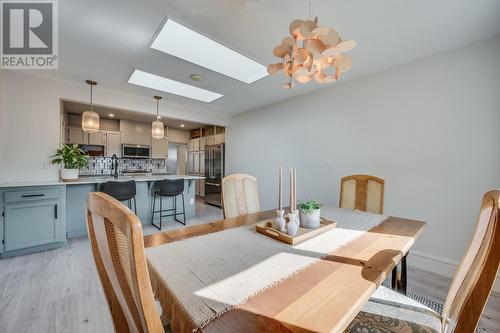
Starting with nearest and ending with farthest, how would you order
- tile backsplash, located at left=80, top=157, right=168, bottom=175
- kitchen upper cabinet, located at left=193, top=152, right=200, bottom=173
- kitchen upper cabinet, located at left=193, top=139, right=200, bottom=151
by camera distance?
1. tile backsplash, located at left=80, top=157, right=168, bottom=175
2. kitchen upper cabinet, located at left=193, top=152, right=200, bottom=173
3. kitchen upper cabinet, located at left=193, top=139, right=200, bottom=151

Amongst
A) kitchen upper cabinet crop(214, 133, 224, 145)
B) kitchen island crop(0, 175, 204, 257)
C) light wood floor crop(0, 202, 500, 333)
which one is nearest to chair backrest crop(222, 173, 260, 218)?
light wood floor crop(0, 202, 500, 333)

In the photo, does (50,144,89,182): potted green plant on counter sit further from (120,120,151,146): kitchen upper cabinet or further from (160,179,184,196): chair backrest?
(120,120,151,146): kitchen upper cabinet

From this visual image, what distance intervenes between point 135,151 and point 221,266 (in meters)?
5.72

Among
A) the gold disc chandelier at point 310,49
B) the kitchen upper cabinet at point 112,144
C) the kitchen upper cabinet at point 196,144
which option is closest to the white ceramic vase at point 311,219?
the gold disc chandelier at point 310,49

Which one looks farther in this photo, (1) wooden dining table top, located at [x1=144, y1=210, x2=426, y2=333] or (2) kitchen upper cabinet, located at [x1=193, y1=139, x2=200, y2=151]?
(2) kitchen upper cabinet, located at [x1=193, y1=139, x2=200, y2=151]

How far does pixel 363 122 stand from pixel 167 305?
3.01 metres

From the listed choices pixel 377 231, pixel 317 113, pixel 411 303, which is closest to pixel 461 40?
pixel 317 113

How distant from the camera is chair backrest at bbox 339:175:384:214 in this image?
202 cm

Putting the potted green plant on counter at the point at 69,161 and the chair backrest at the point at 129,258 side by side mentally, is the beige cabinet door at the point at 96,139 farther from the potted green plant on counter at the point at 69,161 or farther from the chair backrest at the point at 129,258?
the chair backrest at the point at 129,258

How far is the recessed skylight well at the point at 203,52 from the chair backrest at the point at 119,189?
2015mm

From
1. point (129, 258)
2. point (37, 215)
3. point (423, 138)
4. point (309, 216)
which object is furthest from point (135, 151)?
point (423, 138)

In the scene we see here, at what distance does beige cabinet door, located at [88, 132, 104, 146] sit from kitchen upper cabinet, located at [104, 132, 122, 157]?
0.11 m

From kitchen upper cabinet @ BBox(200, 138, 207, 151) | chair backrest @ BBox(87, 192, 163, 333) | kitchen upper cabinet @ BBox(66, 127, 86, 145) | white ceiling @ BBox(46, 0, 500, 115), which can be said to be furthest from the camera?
kitchen upper cabinet @ BBox(200, 138, 207, 151)

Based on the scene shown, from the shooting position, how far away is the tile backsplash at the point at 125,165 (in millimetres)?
5301
